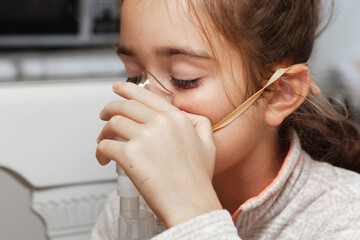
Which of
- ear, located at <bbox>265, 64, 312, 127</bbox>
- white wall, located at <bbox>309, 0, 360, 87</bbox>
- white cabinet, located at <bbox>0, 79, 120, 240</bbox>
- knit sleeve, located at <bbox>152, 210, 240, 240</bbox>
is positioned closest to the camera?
knit sleeve, located at <bbox>152, 210, 240, 240</bbox>

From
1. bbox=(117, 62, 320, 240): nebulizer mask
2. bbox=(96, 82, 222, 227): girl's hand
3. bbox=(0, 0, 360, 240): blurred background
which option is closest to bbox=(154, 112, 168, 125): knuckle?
bbox=(96, 82, 222, 227): girl's hand

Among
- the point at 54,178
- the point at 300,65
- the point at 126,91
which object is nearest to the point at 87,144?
the point at 54,178

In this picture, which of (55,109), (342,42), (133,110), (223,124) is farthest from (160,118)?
(342,42)

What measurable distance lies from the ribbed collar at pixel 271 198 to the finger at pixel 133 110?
0.98 feet

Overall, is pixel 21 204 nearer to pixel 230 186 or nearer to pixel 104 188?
pixel 104 188

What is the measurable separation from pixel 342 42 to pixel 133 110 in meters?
1.02

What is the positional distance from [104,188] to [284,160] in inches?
21.4

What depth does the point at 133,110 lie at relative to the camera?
2.74ft

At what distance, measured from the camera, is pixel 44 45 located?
1382 millimetres

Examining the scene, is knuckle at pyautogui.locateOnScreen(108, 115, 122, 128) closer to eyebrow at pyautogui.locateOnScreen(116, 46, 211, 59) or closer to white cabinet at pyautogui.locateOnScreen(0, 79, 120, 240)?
eyebrow at pyautogui.locateOnScreen(116, 46, 211, 59)

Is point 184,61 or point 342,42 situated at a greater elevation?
point 184,61

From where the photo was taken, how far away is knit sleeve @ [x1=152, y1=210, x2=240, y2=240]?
2.52 feet

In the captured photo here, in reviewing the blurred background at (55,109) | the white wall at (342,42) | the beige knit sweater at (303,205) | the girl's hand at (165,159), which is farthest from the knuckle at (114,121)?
the white wall at (342,42)

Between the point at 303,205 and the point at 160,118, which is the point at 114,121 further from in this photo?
the point at 303,205
